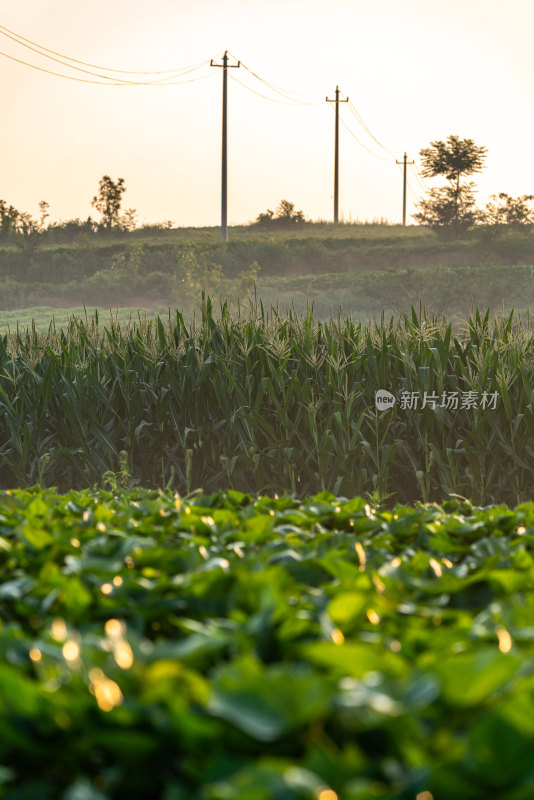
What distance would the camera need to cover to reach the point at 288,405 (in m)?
6.27

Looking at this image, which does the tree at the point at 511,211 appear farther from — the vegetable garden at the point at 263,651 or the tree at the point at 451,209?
the vegetable garden at the point at 263,651

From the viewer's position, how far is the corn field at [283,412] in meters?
6.12

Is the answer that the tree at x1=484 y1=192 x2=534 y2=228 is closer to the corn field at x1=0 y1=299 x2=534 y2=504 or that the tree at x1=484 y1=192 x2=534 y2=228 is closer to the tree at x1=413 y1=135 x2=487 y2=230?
the tree at x1=413 y1=135 x2=487 y2=230

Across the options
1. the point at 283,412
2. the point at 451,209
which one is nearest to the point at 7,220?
the point at 451,209

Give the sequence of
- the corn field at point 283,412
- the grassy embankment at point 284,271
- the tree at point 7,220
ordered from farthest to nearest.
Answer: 1. the tree at point 7,220
2. the grassy embankment at point 284,271
3. the corn field at point 283,412

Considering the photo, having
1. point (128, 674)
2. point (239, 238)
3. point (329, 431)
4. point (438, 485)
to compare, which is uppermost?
point (239, 238)

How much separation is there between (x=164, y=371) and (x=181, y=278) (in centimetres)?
3536

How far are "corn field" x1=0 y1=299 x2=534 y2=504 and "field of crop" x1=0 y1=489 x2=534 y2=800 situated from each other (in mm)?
4149

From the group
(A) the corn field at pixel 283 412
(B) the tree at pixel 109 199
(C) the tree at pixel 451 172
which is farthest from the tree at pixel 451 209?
(A) the corn field at pixel 283 412

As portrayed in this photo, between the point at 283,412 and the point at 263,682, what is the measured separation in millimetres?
5157

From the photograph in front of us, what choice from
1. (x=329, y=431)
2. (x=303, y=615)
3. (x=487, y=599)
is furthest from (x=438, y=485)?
(x=303, y=615)

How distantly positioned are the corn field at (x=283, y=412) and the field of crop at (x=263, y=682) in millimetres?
4149

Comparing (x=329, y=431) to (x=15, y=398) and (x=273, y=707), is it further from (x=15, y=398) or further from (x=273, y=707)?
(x=273, y=707)

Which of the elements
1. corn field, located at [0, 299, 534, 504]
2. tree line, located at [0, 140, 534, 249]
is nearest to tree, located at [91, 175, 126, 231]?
tree line, located at [0, 140, 534, 249]
